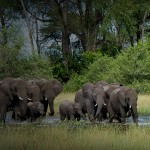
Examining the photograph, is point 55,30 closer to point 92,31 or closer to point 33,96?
point 92,31

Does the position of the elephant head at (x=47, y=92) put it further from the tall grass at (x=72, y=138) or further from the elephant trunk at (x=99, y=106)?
the tall grass at (x=72, y=138)

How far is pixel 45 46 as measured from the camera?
64.6m

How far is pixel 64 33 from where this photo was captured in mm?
48656

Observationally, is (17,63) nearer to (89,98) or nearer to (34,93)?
(34,93)

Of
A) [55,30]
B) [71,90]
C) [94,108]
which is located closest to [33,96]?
[94,108]

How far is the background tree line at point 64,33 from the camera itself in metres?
37.8

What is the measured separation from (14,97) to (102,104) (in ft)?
11.1

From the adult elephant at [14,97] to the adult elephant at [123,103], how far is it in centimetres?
314

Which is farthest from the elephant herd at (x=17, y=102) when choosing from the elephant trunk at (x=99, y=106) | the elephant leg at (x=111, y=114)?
the elephant leg at (x=111, y=114)

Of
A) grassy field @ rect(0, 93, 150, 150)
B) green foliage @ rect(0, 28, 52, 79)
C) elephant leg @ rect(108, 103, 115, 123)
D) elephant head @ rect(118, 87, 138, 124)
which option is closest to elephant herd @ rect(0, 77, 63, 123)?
elephant leg @ rect(108, 103, 115, 123)

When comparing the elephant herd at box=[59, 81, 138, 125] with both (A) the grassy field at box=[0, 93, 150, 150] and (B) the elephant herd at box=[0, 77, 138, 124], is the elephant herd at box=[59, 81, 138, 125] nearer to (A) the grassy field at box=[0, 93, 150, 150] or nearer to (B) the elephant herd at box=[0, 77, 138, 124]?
(B) the elephant herd at box=[0, 77, 138, 124]

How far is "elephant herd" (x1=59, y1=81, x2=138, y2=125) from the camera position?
815 inches

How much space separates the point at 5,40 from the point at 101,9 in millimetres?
13164

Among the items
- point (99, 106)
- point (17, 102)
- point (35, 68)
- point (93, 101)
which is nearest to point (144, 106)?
point (93, 101)
